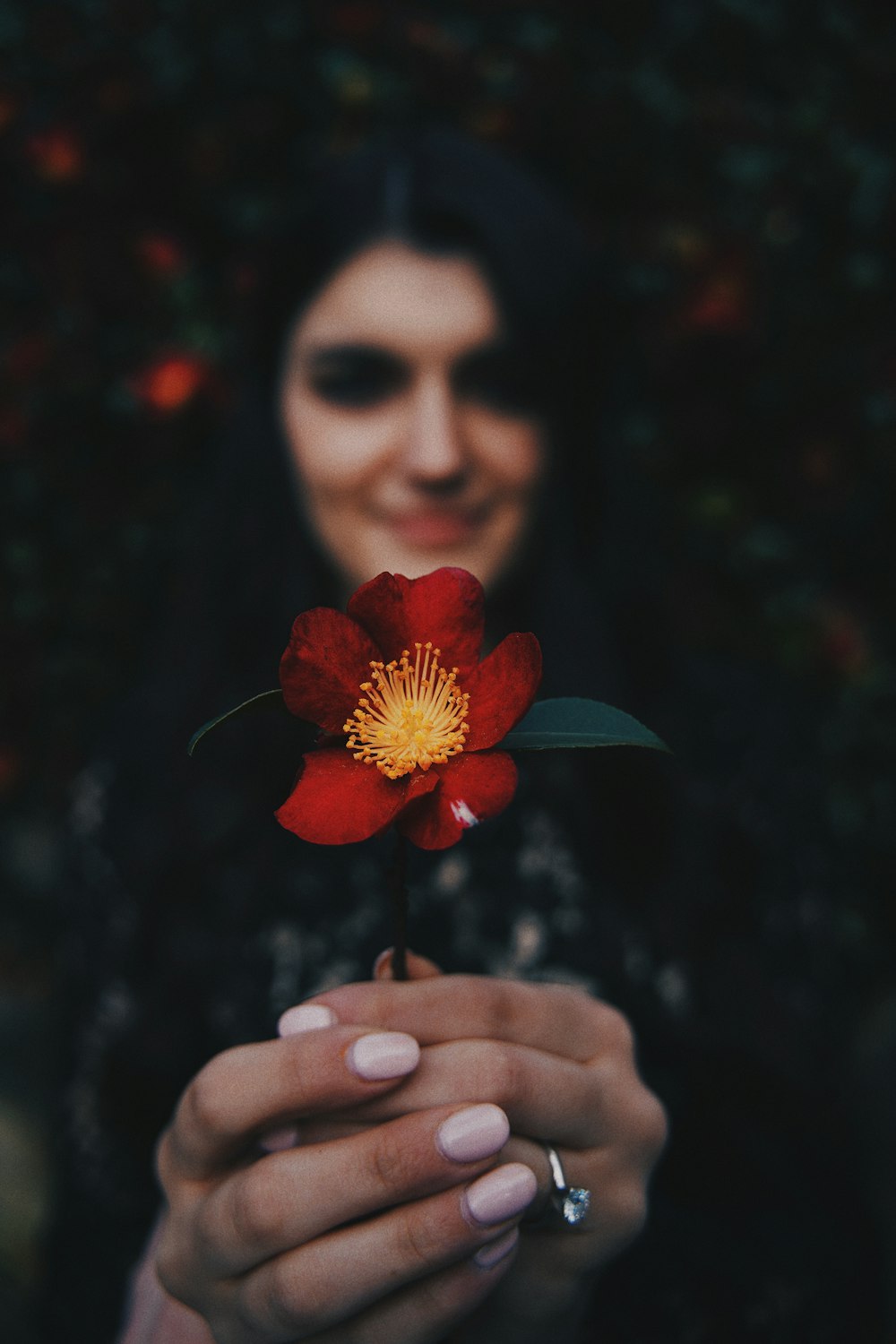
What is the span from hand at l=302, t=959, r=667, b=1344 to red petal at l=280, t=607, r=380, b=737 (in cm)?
23

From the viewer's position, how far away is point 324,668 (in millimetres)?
470

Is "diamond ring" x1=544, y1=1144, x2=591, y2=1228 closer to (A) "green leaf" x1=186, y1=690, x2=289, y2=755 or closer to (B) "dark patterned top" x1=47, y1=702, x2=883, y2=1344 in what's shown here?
(A) "green leaf" x1=186, y1=690, x2=289, y2=755

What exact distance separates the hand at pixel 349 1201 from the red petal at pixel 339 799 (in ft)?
0.69

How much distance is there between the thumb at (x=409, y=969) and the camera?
25.2 inches

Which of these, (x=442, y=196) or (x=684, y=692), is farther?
(x=684, y=692)

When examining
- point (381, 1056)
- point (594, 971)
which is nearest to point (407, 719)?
point (381, 1056)

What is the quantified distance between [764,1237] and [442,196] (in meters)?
1.41

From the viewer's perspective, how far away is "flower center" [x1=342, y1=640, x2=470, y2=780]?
0.47m

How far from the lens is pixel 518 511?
1.27 meters

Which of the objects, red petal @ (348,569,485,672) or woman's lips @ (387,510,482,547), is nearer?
red petal @ (348,569,485,672)

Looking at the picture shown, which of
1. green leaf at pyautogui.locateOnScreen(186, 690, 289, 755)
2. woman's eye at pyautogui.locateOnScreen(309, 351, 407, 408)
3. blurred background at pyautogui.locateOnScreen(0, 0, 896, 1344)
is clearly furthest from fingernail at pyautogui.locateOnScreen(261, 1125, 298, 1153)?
blurred background at pyautogui.locateOnScreen(0, 0, 896, 1344)

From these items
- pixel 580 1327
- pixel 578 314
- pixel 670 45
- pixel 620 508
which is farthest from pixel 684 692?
pixel 670 45

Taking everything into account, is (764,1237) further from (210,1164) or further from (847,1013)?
(210,1164)

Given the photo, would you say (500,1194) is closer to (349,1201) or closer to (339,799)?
(349,1201)
